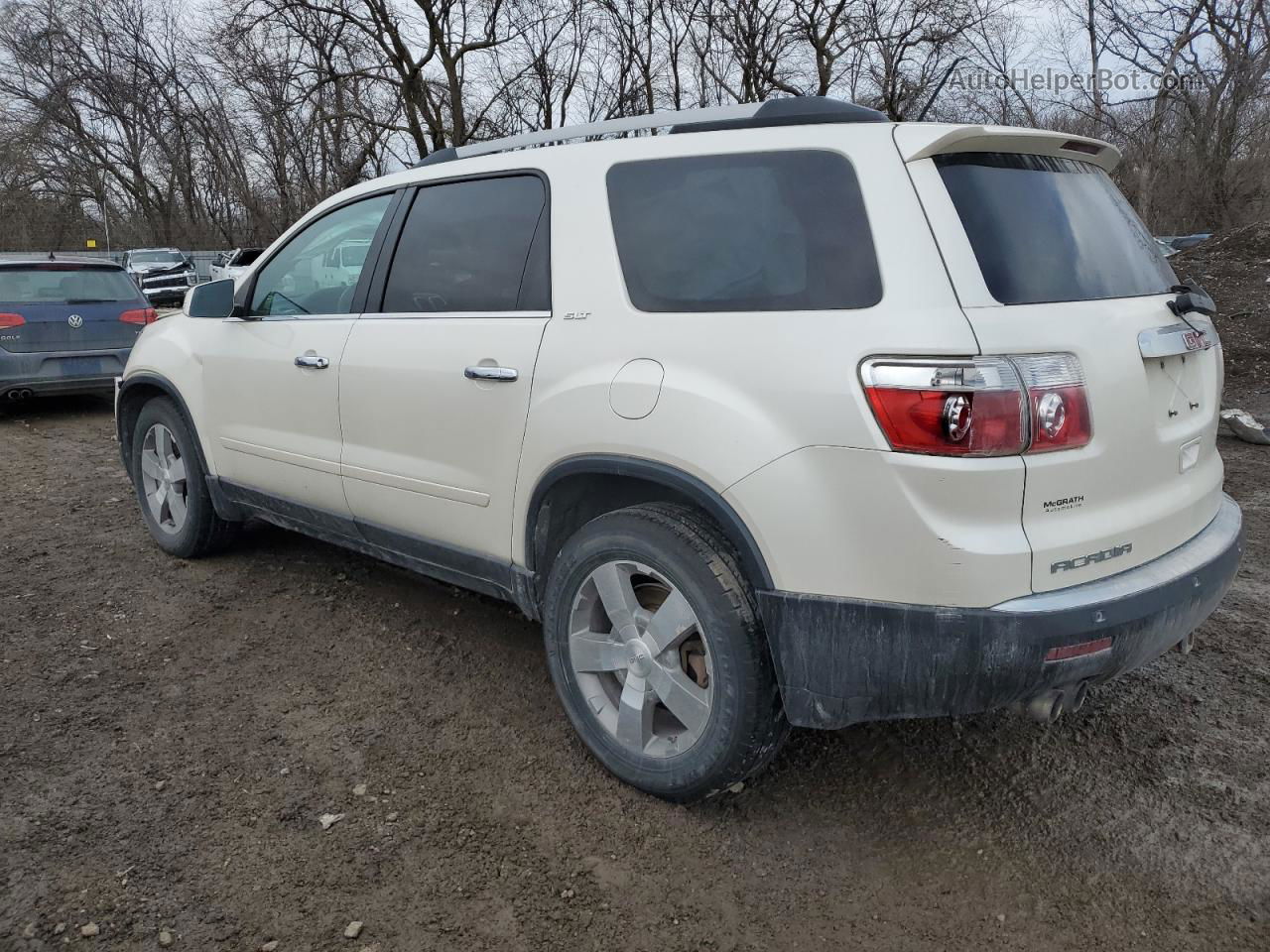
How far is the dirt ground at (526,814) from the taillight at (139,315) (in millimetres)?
6438

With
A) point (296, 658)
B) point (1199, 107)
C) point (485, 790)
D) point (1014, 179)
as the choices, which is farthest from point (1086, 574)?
point (1199, 107)

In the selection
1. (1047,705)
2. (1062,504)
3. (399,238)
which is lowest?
(1047,705)

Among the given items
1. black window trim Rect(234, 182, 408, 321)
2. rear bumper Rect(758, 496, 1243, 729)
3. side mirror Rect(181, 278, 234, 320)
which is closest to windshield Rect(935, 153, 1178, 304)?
rear bumper Rect(758, 496, 1243, 729)

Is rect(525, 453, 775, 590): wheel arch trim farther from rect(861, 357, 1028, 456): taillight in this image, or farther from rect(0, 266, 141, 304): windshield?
rect(0, 266, 141, 304): windshield

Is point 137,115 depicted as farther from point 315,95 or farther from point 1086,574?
point 1086,574

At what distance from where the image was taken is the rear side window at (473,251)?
122 inches

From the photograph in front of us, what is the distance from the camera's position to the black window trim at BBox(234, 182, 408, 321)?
367 centimetres

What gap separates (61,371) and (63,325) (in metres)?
0.43

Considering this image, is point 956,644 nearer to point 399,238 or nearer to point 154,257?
point 399,238

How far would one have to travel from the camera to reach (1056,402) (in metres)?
2.23

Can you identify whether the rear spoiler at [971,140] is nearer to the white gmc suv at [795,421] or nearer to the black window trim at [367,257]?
the white gmc suv at [795,421]

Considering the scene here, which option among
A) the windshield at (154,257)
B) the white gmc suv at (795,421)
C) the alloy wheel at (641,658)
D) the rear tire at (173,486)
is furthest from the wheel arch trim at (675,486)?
the windshield at (154,257)

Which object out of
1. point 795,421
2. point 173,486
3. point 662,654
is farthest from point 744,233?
point 173,486

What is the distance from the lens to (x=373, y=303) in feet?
11.9
